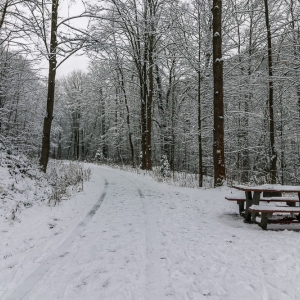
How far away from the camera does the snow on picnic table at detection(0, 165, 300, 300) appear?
98.8 inches

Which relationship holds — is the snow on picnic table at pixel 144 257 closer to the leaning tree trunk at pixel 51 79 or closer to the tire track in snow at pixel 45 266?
the tire track in snow at pixel 45 266

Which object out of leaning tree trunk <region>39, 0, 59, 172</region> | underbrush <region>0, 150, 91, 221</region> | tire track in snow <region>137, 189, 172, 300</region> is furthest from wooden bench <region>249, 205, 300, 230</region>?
leaning tree trunk <region>39, 0, 59, 172</region>

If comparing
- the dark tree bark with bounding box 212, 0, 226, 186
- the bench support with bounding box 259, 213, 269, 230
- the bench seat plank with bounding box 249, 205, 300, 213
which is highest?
the dark tree bark with bounding box 212, 0, 226, 186

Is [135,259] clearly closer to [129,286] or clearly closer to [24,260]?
[129,286]

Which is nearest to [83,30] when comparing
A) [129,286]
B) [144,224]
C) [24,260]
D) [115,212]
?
[115,212]

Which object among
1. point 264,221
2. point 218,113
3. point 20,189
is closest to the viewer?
point 264,221

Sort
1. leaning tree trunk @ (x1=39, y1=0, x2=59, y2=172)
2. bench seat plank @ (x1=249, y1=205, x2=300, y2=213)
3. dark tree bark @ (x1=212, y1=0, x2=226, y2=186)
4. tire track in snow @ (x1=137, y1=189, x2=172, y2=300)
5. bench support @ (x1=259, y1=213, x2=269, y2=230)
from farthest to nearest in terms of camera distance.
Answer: leaning tree trunk @ (x1=39, y1=0, x2=59, y2=172), dark tree bark @ (x1=212, y1=0, x2=226, y2=186), bench support @ (x1=259, y1=213, x2=269, y2=230), bench seat plank @ (x1=249, y1=205, x2=300, y2=213), tire track in snow @ (x1=137, y1=189, x2=172, y2=300)

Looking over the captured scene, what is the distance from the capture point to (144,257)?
3.31 meters

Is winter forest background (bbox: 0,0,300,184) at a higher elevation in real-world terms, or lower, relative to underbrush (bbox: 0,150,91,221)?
higher

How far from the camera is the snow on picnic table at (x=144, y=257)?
2.51 meters

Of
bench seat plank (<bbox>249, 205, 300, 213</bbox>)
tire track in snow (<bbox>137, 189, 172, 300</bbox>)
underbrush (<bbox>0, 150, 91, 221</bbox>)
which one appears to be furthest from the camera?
underbrush (<bbox>0, 150, 91, 221</bbox>)

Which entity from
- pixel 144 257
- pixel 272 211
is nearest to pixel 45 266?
pixel 144 257

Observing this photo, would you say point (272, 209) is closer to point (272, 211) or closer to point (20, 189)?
point (272, 211)

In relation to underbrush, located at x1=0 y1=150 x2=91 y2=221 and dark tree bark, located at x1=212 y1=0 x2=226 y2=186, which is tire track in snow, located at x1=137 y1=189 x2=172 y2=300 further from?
dark tree bark, located at x1=212 y1=0 x2=226 y2=186
